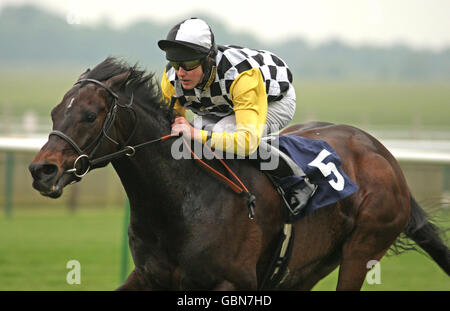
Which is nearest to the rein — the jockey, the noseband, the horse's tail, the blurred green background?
the noseband

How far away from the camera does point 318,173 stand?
11.1 feet

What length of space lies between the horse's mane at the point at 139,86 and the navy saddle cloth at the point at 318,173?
64 centimetres

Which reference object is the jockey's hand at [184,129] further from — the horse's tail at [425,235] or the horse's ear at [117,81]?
the horse's tail at [425,235]

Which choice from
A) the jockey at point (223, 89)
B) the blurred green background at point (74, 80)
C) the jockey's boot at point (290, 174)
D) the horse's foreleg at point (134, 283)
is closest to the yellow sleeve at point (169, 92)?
the jockey at point (223, 89)

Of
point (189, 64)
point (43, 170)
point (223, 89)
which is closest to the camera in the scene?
point (43, 170)

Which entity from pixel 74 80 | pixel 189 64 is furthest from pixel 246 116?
pixel 74 80

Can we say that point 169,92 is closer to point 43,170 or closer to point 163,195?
point 163,195

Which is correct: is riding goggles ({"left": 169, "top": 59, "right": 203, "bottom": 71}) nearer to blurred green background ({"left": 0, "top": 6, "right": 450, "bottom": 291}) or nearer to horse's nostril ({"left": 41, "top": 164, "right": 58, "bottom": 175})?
horse's nostril ({"left": 41, "top": 164, "right": 58, "bottom": 175})

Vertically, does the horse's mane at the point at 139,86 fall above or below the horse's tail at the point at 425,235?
above

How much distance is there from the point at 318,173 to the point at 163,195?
88 cm

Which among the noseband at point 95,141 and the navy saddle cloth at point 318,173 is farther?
the navy saddle cloth at point 318,173

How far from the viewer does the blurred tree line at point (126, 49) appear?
50.9 metres

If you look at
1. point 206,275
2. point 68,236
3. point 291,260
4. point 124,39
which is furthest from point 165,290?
point 124,39
